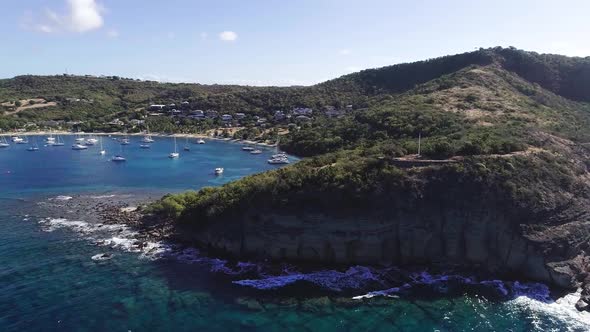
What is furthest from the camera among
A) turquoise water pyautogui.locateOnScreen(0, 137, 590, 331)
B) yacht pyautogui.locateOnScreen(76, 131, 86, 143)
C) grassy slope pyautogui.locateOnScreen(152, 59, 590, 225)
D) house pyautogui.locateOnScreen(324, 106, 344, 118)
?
house pyautogui.locateOnScreen(324, 106, 344, 118)

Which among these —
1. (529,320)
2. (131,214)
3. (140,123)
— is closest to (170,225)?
(131,214)

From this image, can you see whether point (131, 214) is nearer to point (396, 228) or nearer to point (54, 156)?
point (396, 228)

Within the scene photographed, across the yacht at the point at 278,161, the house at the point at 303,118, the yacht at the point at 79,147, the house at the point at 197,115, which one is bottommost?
the yacht at the point at 278,161

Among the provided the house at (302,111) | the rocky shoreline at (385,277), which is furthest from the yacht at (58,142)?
the rocky shoreline at (385,277)

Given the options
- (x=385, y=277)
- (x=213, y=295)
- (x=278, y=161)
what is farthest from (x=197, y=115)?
(x=385, y=277)

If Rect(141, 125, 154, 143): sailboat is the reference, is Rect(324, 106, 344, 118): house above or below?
above

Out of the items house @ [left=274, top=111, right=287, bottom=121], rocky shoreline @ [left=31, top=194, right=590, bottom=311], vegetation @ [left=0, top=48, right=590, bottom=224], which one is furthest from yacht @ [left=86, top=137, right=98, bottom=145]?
rocky shoreline @ [left=31, top=194, right=590, bottom=311]

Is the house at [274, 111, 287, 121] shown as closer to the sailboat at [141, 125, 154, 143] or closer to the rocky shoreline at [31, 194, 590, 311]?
the sailboat at [141, 125, 154, 143]

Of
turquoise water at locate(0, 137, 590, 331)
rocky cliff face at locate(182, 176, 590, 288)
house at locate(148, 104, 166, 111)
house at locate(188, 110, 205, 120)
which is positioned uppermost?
house at locate(148, 104, 166, 111)

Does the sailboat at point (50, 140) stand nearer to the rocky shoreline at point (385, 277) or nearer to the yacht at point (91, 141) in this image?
the yacht at point (91, 141)
